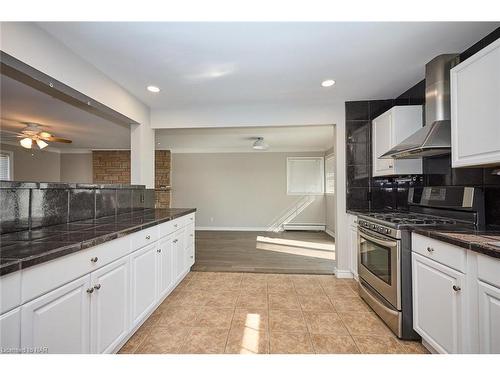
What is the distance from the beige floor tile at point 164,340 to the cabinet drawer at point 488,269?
1908mm

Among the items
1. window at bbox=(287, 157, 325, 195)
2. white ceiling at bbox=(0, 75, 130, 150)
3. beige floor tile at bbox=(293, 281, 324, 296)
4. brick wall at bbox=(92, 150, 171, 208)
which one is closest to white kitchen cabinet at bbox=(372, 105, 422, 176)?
beige floor tile at bbox=(293, 281, 324, 296)

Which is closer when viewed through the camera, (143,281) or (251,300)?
(143,281)

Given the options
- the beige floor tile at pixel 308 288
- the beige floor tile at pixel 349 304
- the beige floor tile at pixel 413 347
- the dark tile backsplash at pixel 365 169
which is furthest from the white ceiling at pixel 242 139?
the beige floor tile at pixel 413 347

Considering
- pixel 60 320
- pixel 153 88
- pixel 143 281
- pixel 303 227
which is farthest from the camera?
pixel 303 227

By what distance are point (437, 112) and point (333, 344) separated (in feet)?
6.99

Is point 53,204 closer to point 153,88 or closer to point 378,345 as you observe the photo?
point 153,88

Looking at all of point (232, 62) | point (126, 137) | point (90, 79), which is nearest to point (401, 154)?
point (232, 62)

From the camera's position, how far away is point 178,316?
6.66ft

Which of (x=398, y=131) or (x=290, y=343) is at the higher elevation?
(x=398, y=131)

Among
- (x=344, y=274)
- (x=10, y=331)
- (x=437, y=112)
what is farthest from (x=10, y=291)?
(x=344, y=274)

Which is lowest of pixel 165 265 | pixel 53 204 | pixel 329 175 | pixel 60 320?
pixel 165 265

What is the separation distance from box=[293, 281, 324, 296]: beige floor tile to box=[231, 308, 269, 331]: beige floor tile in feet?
2.02

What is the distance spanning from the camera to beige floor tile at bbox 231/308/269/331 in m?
1.89

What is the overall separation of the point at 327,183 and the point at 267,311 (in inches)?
189
